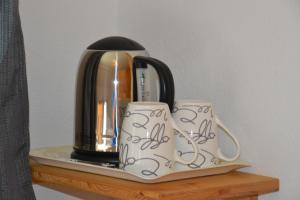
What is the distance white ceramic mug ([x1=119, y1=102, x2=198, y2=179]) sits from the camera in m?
0.91

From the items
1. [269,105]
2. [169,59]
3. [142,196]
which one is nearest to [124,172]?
[142,196]

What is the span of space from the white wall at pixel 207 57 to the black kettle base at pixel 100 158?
24 cm

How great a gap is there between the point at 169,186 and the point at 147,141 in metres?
0.08

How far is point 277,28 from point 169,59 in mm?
329

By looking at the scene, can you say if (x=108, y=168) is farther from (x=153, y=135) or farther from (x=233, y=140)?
(x=233, y=140)

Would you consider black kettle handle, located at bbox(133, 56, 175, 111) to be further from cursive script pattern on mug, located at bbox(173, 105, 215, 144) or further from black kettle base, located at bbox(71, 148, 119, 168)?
black kettle base, located at bbox(71, 148, 119, 168)

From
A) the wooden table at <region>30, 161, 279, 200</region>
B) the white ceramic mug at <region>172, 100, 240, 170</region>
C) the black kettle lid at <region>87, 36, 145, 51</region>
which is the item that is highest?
the black kettle lid at <region>87, 36, 145, 51</region>

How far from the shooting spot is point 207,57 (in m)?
1.14

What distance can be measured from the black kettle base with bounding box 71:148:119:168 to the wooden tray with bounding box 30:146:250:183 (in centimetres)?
2

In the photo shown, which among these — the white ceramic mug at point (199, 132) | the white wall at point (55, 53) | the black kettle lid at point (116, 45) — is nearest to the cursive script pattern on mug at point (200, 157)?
the white ceramic mug at point (199, 132)

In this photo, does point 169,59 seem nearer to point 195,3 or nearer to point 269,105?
point 195,3

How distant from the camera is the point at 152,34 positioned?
130 centimetres

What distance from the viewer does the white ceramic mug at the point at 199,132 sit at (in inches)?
38.4

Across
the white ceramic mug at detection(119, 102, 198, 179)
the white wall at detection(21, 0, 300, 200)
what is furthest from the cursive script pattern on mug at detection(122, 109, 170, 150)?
the white wall at detection(21, 0, 300, 200)
